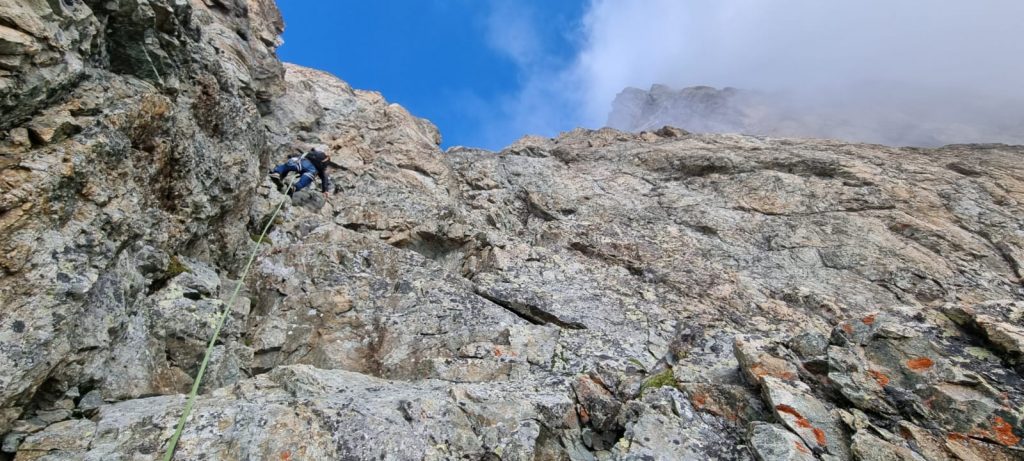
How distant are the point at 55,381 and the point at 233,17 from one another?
19545mm

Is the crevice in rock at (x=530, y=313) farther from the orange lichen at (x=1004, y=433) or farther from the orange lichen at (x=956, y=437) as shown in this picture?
the orange lichen at (x=1004, y=433)

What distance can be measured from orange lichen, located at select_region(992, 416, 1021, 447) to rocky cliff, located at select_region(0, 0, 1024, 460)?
0.04m

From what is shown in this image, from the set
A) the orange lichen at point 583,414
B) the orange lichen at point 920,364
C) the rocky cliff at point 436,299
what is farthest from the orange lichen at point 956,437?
the orange lichen at point 583,414

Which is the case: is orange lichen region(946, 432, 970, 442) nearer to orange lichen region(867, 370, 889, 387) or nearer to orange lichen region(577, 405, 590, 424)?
orange lichen region(867, 370, 889, 387)

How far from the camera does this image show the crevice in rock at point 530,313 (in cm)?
1130

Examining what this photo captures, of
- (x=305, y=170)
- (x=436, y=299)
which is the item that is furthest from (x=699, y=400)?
(x=305, y=170)

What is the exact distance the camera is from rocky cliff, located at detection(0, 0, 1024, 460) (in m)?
6.15

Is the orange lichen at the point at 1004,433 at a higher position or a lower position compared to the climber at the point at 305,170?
lower

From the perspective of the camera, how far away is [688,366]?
8719 millimetres

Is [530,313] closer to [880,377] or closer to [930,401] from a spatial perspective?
[880,377]

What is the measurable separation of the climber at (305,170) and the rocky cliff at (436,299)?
46cm

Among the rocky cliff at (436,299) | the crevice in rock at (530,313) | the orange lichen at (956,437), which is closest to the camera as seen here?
the orange lichen at (956,437)

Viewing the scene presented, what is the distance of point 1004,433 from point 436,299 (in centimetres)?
942

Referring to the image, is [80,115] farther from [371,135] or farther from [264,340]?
[371,135]
